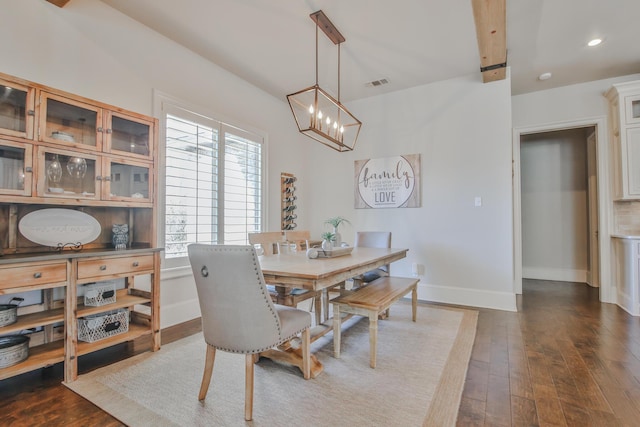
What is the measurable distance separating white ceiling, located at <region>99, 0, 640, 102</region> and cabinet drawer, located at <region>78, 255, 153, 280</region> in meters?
2.08

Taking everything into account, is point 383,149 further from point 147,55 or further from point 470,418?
point 470,418

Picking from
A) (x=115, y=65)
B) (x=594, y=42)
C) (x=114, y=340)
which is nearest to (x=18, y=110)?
(x=115, y=65)

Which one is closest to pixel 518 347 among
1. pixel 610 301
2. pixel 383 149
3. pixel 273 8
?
pixel 610 301

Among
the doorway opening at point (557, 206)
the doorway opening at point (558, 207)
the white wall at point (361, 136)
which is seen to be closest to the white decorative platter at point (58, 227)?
the white wall at point (361, 136)

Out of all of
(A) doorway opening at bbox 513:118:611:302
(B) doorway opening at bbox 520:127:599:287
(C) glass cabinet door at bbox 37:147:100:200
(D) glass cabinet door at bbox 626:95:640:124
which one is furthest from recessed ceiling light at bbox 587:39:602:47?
(C) glass cabinet door at bbox 37:147:100:200

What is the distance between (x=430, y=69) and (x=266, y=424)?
3973 mm

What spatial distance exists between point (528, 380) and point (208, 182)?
11.0 feet

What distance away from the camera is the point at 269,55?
3.40 m

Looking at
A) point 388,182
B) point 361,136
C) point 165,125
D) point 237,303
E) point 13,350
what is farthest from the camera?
point 361,136

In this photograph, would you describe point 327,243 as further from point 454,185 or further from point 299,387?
point 454,185

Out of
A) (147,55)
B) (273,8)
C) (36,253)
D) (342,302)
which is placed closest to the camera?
(36,253)

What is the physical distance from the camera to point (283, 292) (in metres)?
2.26

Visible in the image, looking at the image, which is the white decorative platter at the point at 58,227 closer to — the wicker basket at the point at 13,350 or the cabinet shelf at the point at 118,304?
the cabinet shelf at the point at 118,304

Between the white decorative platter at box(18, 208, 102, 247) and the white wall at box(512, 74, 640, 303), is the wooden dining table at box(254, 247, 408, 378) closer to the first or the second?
the white decorative platter at box(18, 208, 102, 247)
